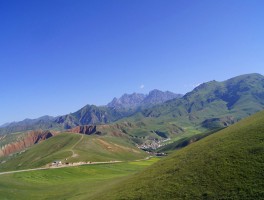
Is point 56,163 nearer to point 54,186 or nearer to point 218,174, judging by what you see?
point 54,186

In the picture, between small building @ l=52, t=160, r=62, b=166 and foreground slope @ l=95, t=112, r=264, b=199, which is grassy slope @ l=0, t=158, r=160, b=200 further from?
small building @ l=52, t=160, r=62, b=166

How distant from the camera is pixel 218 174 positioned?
140ft

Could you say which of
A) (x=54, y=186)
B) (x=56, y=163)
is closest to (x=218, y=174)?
(x=54, y=186)

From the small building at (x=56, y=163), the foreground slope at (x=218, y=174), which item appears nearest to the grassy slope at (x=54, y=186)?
the foreground slope at (x=218, y=174)

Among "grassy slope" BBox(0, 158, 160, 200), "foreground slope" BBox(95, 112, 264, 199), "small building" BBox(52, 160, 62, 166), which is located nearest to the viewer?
"foreground slope" BBox(95, 112, 264, 199)

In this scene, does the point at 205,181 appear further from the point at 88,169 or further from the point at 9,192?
the point at 88,169

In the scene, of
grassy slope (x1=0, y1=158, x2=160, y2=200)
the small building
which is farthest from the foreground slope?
the small building

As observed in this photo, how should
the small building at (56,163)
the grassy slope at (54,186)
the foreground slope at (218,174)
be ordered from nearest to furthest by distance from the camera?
the foreground slope at (218,174), the grassy slope at (54,186), the small building at (56,163)

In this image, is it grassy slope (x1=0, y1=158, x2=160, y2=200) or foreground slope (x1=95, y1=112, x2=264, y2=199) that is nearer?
foreground slope (x1=95, y1=112, x2=264, y2=199)

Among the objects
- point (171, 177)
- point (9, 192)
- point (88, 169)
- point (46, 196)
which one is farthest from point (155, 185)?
point (88, 169)

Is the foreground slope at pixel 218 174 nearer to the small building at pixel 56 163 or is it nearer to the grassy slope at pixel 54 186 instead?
the grassy slope at pixel 54 186

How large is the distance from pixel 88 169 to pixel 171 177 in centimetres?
11058

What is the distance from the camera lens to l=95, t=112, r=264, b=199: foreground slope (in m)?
38.0

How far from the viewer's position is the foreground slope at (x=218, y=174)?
125ft
